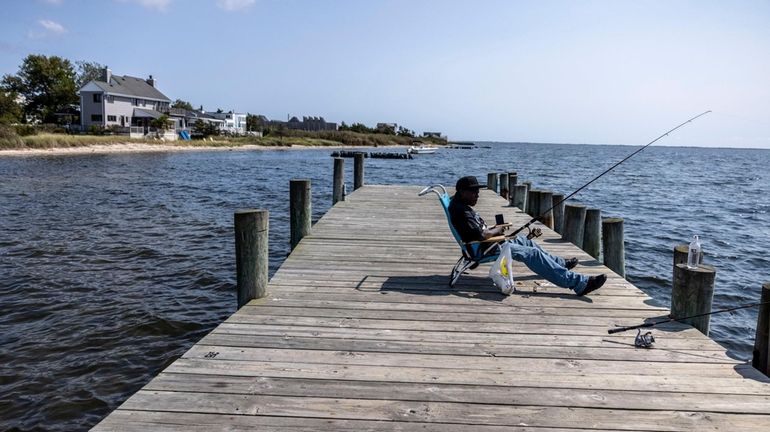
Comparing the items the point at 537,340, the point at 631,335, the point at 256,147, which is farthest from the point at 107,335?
the point at 256,147

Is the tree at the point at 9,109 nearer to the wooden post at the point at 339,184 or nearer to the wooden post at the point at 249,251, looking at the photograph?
the wooden post at the point at 339,184

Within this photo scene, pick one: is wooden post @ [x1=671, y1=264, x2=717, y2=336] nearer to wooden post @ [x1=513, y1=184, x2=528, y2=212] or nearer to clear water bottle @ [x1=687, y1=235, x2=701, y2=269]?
clear water bottle @ [x1=687, y1=235, x2=701, y2=269]

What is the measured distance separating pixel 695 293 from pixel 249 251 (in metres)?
4.13

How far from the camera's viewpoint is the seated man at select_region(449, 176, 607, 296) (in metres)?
5.61

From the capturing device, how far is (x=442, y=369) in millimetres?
3826

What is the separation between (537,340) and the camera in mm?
4426

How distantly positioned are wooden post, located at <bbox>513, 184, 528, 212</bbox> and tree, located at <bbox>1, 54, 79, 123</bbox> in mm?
74214

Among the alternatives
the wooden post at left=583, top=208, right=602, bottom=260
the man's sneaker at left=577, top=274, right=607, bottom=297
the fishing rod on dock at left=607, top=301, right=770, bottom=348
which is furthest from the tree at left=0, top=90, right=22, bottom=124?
the fishing rod on dock at left=607, top=301, right=770, bottom=348

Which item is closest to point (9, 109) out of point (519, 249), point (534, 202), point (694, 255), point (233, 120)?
point (233, 120)

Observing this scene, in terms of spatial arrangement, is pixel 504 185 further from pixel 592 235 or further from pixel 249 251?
pixel 249 251

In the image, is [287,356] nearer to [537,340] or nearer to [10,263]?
[537,340]

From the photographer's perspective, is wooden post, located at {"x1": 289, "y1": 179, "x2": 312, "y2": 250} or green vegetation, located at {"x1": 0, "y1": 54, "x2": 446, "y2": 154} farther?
green vegetation, located at {"x1": 0, "y1": 54, "x2": 446, "y2": 154}

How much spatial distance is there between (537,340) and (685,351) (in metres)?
1.12

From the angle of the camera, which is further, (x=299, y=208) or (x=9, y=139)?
(x=9, y=139)
